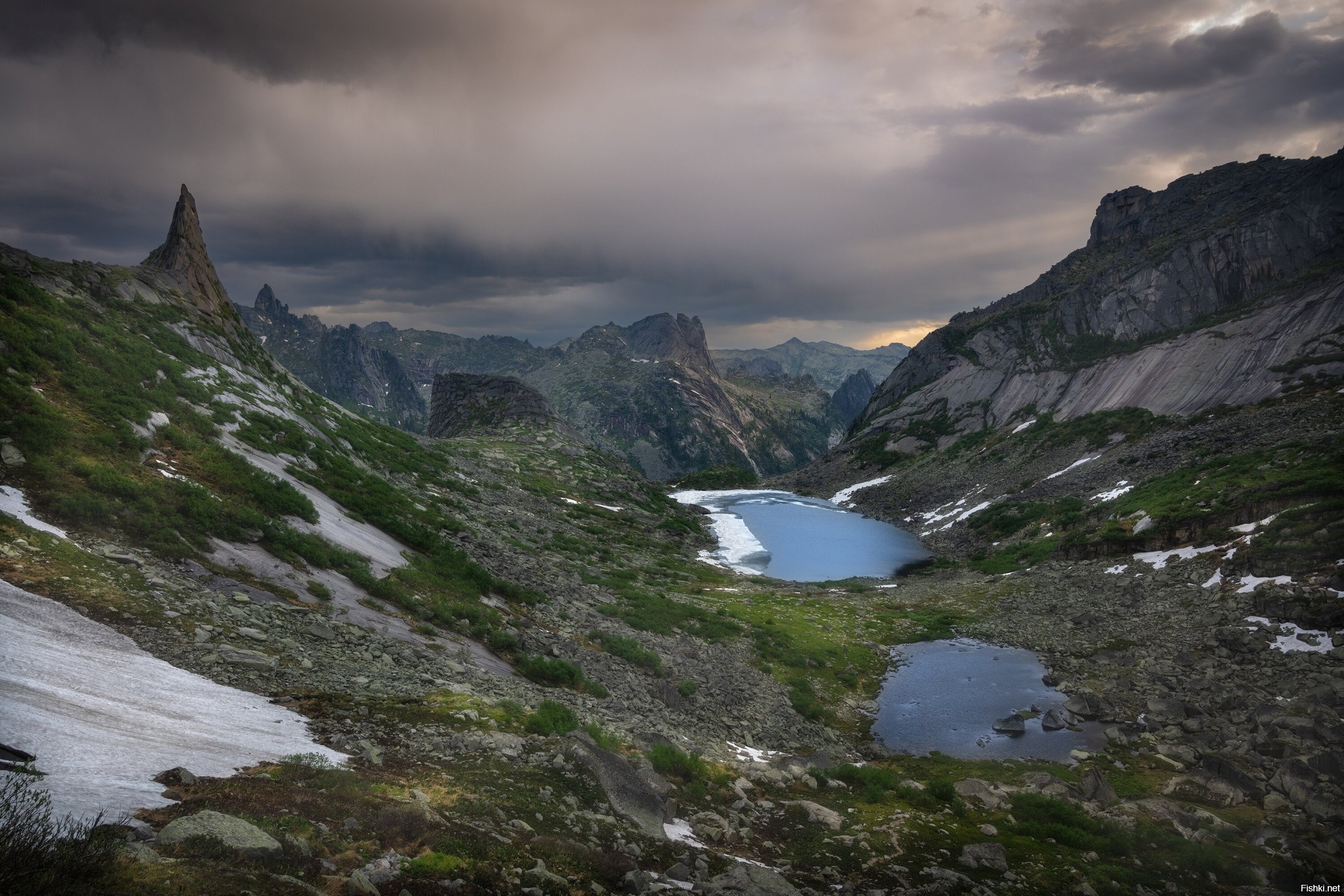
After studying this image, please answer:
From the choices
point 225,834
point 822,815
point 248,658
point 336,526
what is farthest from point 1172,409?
point 225,834

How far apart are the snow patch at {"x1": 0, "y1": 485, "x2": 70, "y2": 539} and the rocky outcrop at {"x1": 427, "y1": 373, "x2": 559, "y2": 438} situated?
12789 centimetres

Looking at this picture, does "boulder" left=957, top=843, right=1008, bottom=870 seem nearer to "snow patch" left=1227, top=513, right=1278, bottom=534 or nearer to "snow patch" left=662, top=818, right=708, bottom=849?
"snow patch" left=662, top=818, right=708, bottom=849

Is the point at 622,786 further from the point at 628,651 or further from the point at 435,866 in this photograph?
the point at 628,651

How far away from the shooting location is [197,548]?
19.8 metres

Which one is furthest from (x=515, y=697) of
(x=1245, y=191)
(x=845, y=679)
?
(x=1245, y=191)

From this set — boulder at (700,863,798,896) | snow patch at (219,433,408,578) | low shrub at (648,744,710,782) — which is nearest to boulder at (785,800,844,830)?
low shrub at (648,744,710,782)

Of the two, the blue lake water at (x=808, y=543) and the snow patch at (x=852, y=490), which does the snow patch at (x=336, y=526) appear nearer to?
the blue lake water at (x=808, y=543)

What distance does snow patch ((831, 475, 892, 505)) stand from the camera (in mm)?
172125

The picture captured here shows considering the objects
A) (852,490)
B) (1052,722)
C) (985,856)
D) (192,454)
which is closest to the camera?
(985,856)

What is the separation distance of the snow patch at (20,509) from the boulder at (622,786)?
1571cm

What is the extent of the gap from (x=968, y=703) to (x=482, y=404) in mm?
141010

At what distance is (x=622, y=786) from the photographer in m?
16.0

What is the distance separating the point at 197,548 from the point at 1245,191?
815ft

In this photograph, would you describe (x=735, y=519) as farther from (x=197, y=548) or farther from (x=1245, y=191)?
(x=1245, y=191)
